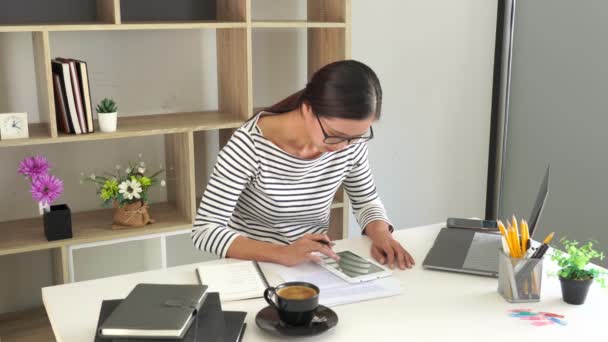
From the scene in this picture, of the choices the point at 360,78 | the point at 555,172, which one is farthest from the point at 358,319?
the point at 555,172

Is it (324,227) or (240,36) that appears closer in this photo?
(324,227)

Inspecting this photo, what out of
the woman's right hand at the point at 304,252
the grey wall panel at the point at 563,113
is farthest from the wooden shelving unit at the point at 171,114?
the woman's right hand at the point at 304,252

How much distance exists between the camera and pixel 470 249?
171 centimetres

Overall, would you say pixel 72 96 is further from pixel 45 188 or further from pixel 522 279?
pixel 522 279

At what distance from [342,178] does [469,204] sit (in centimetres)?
198

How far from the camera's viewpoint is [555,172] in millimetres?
3340

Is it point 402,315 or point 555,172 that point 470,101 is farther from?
point 402,315

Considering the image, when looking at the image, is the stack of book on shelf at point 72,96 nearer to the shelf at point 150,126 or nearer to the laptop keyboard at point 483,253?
the shelf at point 150,126

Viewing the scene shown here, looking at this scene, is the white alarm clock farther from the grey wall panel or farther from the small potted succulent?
the grey wall panel

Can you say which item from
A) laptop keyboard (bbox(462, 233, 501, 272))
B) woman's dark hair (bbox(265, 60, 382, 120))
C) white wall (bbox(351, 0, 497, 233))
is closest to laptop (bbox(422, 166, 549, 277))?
laptop keyboard (bbox(462, 233, 501, 272))

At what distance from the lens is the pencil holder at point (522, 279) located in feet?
4.72

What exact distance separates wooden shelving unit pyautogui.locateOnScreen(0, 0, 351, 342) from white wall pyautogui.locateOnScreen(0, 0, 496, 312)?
2.5 inches

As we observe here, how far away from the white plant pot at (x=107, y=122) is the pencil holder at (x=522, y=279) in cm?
166

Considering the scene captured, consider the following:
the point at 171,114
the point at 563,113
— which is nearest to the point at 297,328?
the point at 171,114
